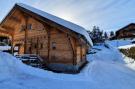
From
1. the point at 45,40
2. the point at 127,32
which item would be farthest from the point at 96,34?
the point at 45,40

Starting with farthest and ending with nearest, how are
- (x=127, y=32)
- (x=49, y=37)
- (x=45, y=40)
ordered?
(x=127, y=32) < (x=45, y=40) < (x=49, y=37)

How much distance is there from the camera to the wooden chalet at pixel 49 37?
16.9 meters

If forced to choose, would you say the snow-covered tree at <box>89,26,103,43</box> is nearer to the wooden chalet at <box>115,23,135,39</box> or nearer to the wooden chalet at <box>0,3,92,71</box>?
the wooden chalet at <box>115,23,135,39</box>

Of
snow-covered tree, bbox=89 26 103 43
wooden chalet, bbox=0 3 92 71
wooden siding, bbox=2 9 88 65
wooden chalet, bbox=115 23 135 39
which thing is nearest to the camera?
wooden chalet, bbox=0 3 92 71

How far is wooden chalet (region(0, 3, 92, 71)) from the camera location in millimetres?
16859

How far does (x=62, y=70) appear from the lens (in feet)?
56.2

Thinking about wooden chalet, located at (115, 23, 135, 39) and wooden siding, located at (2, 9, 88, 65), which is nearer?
wooden siding, located at (2, 9, 88, 65)

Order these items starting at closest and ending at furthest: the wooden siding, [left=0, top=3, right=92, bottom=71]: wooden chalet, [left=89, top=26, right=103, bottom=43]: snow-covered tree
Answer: [left=0, top=3, right=92, bottom=71]: wooden chalet
the wooden siding
[left=89, top=26, right=103, bottom=43]: snow-covered tree

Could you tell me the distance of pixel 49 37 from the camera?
18.6 meters

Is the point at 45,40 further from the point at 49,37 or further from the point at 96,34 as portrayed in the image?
the point at 96,34

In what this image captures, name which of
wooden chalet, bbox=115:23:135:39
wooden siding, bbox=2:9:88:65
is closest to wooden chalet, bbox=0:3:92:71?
wooden siding, bbox=2:9:88:65

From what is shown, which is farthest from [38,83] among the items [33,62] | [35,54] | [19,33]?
[19,33]

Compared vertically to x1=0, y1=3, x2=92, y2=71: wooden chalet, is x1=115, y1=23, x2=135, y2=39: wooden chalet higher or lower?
higher

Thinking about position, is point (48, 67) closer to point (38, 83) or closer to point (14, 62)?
point (14, 62)
